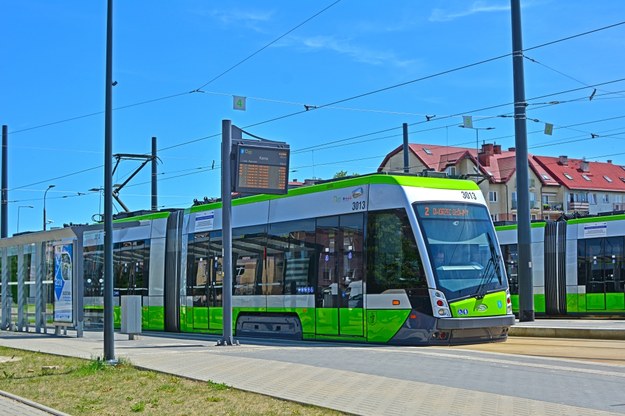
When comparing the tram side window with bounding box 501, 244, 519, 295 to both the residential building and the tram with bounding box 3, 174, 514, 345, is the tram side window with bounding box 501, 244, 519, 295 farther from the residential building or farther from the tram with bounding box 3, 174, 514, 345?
the residential building

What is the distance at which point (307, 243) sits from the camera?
61.9 feet

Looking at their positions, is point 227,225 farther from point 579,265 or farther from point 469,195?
point 579,265

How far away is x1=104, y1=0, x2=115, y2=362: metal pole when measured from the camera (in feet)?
48.0

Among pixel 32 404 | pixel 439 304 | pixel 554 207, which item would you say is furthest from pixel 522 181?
pixel 554 207

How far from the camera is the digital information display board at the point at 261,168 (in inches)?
742

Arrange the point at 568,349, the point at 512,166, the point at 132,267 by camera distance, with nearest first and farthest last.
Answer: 1. the point at 568,349
2. the point at 132,267
3. the point at 512,166

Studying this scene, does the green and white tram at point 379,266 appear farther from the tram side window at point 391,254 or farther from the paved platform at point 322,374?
the paved platform at point 322,374

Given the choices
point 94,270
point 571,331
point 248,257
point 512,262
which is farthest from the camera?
point 512,262

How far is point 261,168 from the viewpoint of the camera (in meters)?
19.2

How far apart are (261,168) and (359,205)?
112 inches

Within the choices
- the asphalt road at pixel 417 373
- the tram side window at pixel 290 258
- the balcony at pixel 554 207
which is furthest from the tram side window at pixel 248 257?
the balcony at pixel 554 207

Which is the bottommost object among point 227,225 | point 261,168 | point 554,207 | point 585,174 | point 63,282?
point 63,282

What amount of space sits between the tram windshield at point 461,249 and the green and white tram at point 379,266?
2 cm

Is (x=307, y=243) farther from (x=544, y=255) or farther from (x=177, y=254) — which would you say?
(x=544, y=255)
